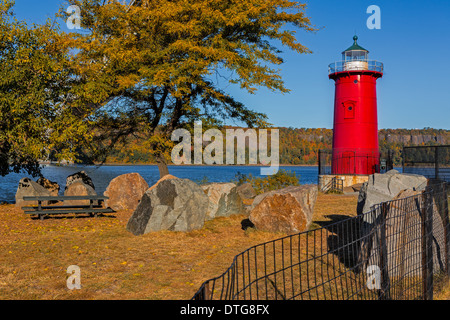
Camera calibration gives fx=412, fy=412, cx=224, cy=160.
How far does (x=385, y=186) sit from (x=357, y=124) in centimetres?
1860

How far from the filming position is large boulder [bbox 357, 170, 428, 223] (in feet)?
39.2

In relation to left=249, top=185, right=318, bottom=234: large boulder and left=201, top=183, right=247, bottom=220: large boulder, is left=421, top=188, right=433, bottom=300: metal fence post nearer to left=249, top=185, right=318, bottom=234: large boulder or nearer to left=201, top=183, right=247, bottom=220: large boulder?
left=249, top=185, right=318, bottom=234: large boulder

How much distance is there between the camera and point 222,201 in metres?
14.9

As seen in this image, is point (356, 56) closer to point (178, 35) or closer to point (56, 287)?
point (178, 35)

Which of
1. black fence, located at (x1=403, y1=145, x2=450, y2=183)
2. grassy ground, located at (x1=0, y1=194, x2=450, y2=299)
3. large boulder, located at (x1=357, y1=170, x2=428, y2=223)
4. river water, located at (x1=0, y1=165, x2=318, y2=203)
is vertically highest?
black fence, located at (x1=403, y1=145, x2=450, y2=183)

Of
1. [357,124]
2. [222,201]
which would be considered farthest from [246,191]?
[357,124]

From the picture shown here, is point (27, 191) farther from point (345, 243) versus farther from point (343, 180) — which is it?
point (343, 180)

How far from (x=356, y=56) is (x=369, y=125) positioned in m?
5.50

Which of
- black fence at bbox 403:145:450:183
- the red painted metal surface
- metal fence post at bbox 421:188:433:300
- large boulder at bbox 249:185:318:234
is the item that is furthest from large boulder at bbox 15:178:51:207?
the red painted metal surface

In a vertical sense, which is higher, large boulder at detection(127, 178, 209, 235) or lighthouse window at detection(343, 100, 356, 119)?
lighthouse window at detection(343, 100, 356, 119)

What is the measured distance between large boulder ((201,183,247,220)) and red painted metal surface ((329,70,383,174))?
56.4ft

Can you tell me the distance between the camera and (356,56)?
103ft

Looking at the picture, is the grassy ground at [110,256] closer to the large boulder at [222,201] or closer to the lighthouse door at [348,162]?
the large boulder at [222,201]

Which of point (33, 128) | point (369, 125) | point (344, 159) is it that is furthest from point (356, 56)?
point (33, 128)
